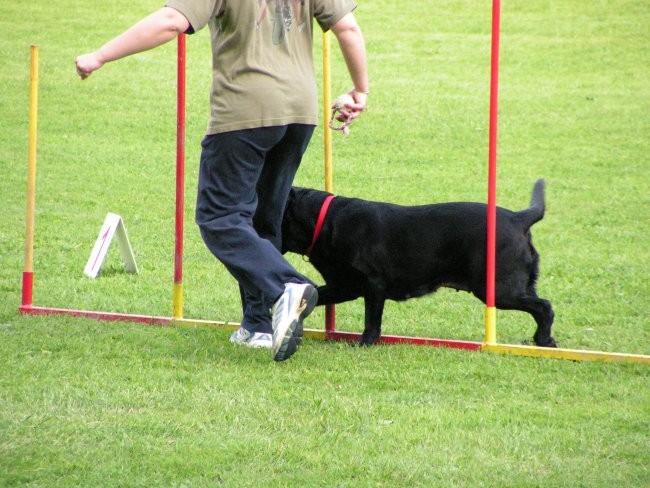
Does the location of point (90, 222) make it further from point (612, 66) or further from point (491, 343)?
point (612, 66)

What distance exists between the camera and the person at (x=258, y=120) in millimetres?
5207

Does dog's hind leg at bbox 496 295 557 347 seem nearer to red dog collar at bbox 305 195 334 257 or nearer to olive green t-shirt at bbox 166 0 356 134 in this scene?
red dog collar at bbox 305 195 334 257

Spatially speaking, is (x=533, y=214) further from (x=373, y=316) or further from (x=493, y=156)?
(x=373, y=316)

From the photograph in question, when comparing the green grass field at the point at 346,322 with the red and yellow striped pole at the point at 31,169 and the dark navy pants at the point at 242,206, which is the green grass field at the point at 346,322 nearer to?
the red and yellow striped pole at the point at 31,169

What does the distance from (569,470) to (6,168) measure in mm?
9702

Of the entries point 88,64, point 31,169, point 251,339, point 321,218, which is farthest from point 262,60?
point 31,169

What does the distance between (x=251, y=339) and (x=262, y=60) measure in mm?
1407

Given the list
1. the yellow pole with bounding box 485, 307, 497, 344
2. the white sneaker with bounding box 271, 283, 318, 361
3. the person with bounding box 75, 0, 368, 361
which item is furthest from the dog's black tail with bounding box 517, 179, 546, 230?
the white sneaker with bounding box 271, 283, 318, 361

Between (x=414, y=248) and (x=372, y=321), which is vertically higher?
(x=414, y=248)

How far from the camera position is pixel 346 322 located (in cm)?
673

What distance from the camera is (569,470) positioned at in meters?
3.95

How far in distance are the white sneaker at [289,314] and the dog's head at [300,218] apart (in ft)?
2.63

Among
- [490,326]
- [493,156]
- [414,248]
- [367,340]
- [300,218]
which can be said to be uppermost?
[493,156]

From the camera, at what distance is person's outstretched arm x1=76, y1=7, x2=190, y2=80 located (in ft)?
15.8
